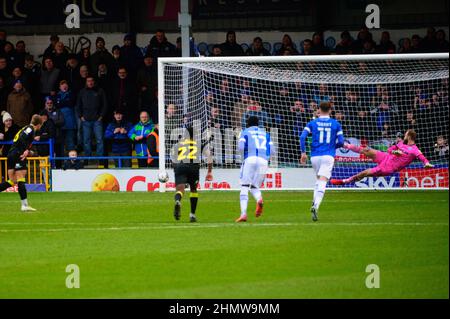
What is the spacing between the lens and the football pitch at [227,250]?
11656 mm

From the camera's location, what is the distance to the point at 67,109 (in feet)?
90.0

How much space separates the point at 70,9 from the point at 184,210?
1093 cm

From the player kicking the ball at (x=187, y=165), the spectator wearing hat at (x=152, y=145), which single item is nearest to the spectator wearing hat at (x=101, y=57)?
the spectator wearing hat at (x=152, y=145)

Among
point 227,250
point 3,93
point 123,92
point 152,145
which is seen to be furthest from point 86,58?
point 227,250

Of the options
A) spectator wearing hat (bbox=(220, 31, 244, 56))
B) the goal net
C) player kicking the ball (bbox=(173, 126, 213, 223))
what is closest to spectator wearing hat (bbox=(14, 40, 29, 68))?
the goal net

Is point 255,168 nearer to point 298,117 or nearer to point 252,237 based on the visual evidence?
point 252,237

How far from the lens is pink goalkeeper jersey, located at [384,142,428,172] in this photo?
73.1ft

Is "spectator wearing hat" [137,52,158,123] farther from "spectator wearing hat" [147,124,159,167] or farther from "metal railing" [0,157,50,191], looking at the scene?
"metal railing" [0,157,50,191]

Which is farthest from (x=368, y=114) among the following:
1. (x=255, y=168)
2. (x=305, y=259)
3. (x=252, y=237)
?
(x=305, y=259)

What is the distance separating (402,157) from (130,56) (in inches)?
346

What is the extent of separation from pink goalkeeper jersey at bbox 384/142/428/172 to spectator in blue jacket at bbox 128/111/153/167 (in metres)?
6.50

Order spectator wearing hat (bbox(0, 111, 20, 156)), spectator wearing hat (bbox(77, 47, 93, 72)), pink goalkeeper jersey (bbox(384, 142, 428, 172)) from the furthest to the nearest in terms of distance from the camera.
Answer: spectator wearing hat (bbox(77, 47, 93, 72)), spectator wearing hat (bbox(0, 111, 20, 156)), pink goalkeeper jersey (bbox(384, 142, 428, 172))

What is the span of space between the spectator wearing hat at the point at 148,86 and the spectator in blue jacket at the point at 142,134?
1044 mm

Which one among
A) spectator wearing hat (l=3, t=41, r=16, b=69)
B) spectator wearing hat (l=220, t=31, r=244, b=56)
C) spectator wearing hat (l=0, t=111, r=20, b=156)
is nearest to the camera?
spectator wearing hat (l=220, t=31, r=244, b=56)
